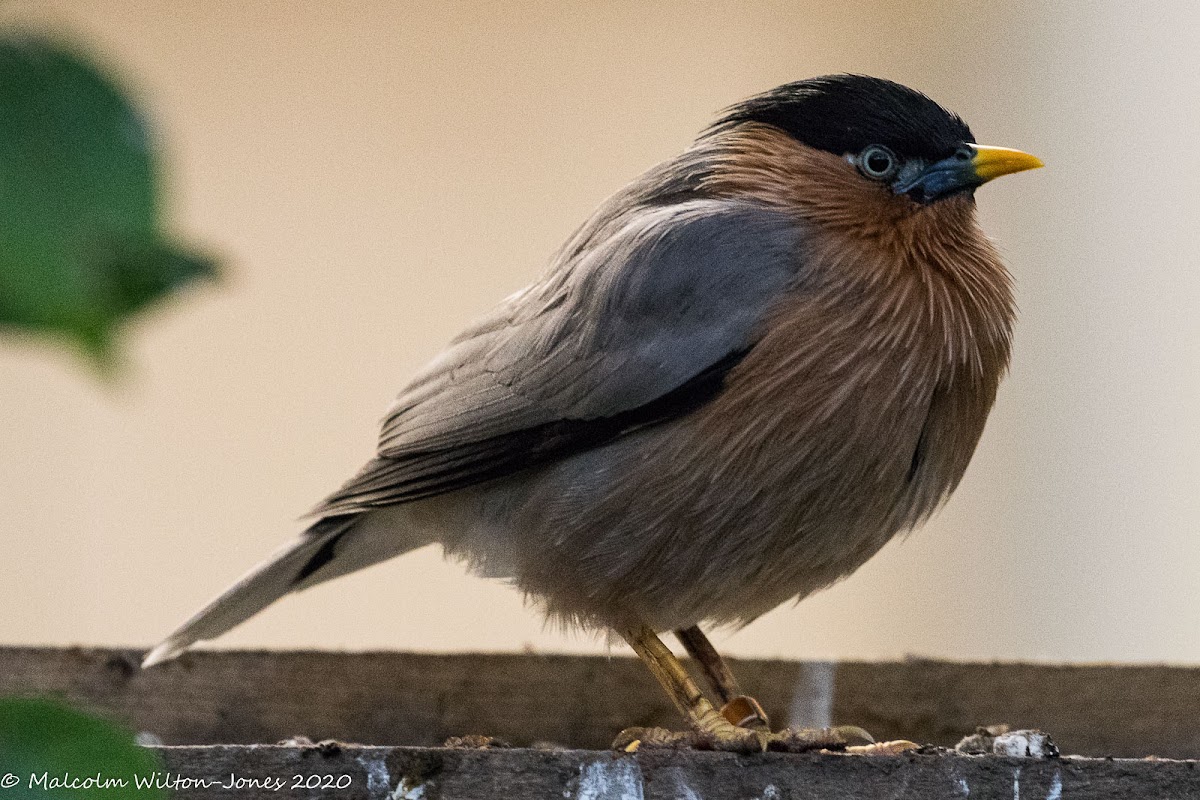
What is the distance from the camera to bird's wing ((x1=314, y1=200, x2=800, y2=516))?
2.33 m

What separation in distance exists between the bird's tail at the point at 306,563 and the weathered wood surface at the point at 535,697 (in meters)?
0.09

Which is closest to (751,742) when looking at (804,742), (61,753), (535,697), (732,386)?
(804,742)

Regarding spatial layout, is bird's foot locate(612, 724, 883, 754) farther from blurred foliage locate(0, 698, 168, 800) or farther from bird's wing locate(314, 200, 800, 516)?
blurred foliage locate(0, 698, 168, 800)

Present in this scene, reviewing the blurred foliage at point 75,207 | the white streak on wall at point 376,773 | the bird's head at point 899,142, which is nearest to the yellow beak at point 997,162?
the bird's head at point 899,142

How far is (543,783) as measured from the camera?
1754 mm

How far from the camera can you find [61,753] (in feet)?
1.46

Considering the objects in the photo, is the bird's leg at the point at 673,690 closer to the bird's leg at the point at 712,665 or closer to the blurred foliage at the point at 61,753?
the bird's leg at the point at 712,665

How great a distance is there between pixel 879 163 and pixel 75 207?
2221 mm

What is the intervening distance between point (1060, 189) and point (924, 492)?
12.2 ft

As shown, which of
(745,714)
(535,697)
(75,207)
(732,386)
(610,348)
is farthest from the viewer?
(535,697)

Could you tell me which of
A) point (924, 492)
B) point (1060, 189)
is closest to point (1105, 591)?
point (1060, 189)

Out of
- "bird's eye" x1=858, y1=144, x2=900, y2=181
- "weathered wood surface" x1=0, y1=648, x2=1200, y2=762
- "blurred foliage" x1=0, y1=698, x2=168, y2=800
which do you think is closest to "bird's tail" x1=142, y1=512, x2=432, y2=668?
"weathered wood surface" x1=0, y1=648, x2=1200, y2=762

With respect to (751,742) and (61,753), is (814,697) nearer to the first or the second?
(751,742)

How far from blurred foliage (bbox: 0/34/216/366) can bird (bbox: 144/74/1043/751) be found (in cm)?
181
